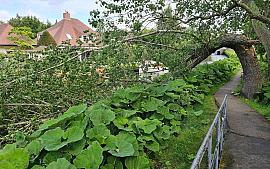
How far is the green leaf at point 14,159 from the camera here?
290 centimetres

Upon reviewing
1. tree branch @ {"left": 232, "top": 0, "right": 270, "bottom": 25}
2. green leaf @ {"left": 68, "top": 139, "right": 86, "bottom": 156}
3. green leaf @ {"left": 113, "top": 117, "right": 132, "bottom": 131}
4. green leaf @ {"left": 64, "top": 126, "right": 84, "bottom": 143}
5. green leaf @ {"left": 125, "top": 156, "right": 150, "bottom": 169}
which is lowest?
green leaf @ {"left": 125, "top": 156, "right": 150, "bottom": 169}

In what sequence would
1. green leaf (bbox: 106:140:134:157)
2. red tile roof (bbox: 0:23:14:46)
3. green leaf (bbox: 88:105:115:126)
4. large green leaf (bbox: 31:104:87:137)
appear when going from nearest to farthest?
1. green leaf (bbox: 106:140:134:157)
2. large green leaf (bbox: 31:104:87:137)
3. green leaf (bbox: 88:105:115:126)
4. red tile roof (bbox: 0:23:14:46)

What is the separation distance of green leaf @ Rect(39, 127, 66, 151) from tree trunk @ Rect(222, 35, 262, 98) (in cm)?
917

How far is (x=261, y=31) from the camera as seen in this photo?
1096cm

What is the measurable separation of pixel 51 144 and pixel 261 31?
9.33 m

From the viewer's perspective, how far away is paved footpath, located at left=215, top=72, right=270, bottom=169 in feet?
16.6

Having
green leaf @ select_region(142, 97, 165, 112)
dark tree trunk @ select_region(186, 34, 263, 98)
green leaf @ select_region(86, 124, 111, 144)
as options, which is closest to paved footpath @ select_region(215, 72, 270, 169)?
green leaf @ select_region(142, 97, 165, 112)

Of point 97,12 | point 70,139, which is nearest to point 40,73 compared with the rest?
point 97,12

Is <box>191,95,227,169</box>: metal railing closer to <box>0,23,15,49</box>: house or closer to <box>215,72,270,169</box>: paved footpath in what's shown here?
<box>215,72,270,169</box>: paved footpath

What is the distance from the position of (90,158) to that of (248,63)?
33.8 ft

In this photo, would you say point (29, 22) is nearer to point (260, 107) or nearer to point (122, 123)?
point (260, 107)

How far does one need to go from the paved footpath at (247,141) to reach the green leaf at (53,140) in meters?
2.61

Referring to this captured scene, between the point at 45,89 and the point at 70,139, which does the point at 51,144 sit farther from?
the point at 45,89

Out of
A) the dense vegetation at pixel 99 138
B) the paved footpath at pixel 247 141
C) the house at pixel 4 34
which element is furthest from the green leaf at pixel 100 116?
the house at pixel 4 34
